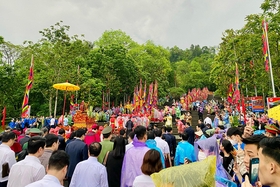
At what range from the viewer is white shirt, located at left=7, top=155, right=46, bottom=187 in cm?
272

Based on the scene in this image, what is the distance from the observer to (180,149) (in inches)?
204

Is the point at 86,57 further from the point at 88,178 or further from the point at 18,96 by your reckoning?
the point at 88,178

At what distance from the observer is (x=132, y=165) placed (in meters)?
3.49

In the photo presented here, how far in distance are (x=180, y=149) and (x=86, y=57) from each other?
2644cm

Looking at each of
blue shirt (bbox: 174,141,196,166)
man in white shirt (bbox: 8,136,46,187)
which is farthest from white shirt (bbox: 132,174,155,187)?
blue shirt (bbox: 174,141,196,166)

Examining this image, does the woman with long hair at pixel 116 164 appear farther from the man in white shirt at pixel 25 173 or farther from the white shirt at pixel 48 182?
the white shirt at pixel 48 182

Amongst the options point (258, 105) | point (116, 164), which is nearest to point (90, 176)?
point (116, 164)

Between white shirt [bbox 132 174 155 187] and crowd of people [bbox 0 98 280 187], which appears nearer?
crowd of people [bbox 0 98 280 187]

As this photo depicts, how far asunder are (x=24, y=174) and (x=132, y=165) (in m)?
1.56

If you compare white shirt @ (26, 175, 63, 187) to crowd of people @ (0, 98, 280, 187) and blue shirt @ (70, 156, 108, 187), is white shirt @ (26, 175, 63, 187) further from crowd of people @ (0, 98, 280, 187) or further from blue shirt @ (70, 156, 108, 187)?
blue shirt @ (70, 156, 108, 187)

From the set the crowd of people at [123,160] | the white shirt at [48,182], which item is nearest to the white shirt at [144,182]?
the crowd of people at [123,160]

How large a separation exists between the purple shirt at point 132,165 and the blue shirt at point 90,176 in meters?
0.45

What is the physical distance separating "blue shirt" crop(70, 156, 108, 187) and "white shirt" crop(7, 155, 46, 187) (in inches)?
21.9

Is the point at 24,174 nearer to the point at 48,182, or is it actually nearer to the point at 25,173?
the point at 25,173
